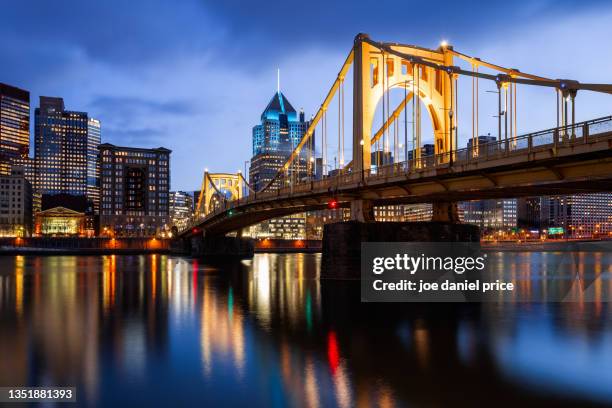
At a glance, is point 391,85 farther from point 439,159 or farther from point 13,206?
point 13,206

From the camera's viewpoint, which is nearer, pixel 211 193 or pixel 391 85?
pixel 391 85

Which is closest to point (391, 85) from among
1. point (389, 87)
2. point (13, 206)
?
point (389, 87)

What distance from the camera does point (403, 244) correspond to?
39438mm

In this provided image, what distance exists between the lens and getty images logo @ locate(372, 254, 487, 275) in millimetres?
40359

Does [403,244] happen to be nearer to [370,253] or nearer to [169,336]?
[370,253]

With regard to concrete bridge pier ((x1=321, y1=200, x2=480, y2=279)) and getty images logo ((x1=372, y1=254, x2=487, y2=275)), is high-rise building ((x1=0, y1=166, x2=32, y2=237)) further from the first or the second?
getty images logo ((x1=372, y1=254, x2=487, y2=275))

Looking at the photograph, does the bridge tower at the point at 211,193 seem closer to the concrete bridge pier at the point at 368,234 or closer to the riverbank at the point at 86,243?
the riverbank at the point at 86,243

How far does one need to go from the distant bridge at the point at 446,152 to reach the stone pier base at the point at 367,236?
1871 millimetres

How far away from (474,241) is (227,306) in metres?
16.9

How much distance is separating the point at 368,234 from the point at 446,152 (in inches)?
375

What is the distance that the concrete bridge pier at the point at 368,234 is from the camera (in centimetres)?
3925

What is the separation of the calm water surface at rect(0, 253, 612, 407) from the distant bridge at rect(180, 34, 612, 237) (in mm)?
6229

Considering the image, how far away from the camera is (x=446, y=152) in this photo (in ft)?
106

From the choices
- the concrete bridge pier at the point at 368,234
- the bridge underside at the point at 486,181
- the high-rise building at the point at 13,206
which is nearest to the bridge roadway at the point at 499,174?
the bridge underside at the point at 486,181
